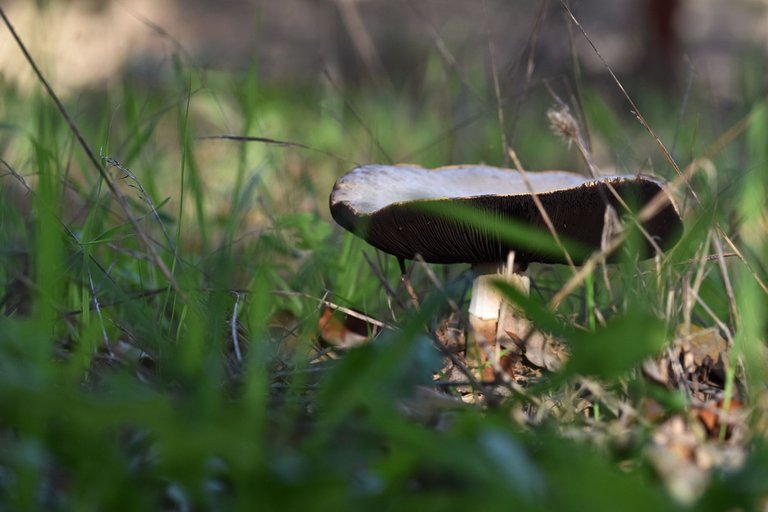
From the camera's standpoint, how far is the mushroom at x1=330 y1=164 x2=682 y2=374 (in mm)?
1624

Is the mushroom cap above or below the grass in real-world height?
above

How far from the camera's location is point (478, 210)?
1628 mm

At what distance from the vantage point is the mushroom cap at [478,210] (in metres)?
1.62

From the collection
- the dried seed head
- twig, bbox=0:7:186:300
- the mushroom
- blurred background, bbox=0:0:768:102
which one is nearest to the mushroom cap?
the mushroom

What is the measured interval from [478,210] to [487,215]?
4 centimetres

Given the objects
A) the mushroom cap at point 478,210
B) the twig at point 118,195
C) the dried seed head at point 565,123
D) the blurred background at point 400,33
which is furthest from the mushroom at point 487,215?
the blurred background at point 400,33

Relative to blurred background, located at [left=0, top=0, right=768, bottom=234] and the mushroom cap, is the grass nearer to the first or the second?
the mushroom cap

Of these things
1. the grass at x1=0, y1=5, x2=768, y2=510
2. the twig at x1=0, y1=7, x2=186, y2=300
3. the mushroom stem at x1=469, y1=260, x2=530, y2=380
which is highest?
the mushroom stem at x1=469, y1=260, x2=530, y2=380

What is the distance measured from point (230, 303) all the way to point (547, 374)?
701 mm

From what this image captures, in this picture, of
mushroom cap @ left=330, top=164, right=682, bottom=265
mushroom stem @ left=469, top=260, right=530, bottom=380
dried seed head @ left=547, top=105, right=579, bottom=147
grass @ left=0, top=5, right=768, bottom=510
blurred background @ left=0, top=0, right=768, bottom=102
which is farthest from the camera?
blurred background @ left=0, top=0, right=768, bottom=102

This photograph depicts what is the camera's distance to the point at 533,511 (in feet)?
2.56

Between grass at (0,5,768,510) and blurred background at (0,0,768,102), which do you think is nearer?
grass at (0,5,768,510)

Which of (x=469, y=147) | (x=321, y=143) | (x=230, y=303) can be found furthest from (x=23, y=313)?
(x=469, y=147)

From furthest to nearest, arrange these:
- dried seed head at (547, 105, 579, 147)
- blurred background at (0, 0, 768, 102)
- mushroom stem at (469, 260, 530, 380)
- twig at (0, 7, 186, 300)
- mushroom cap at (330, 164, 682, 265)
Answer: blurred background at (0, 0, 768, 102)
mushroom stem at (469, 260, 530, 380)
dried seed head at (547, 105, 579, 147)
mushroom cap at (330, 164, 682, 265)
twig at (0, 7, 186, 300)
